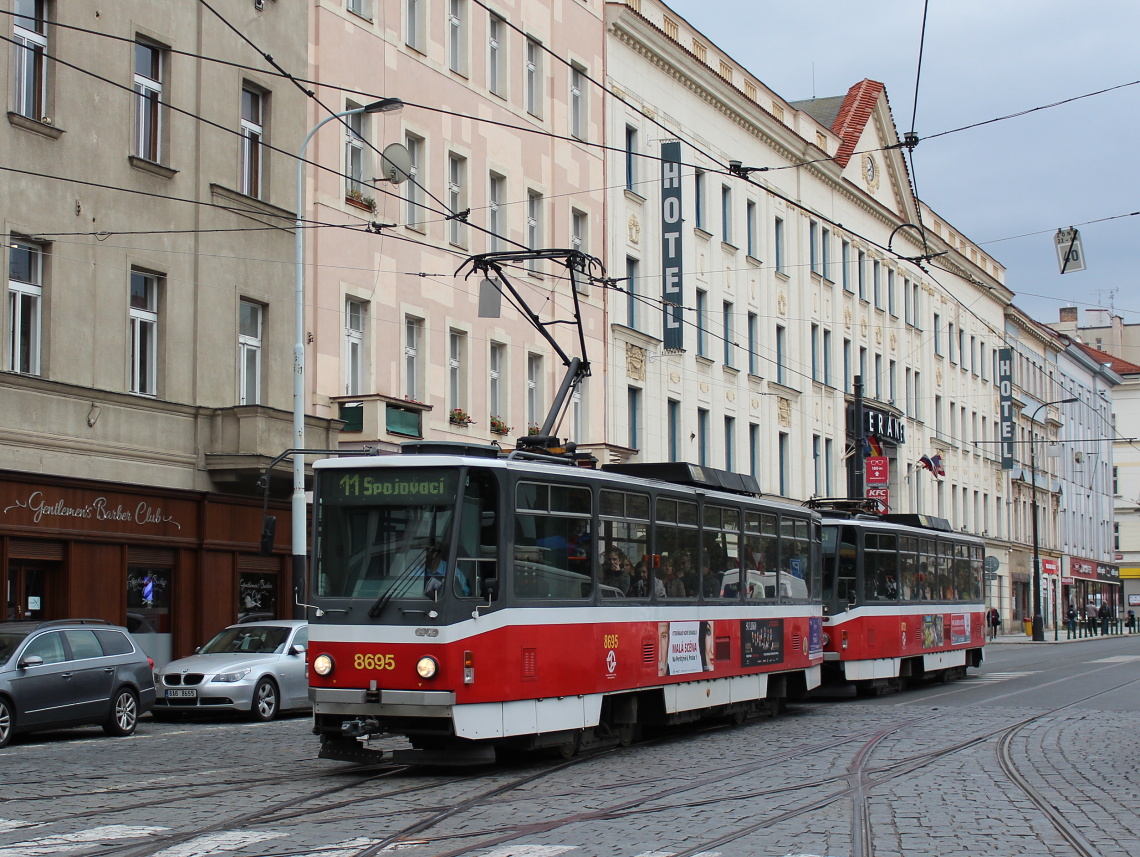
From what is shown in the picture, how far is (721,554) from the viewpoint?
18547mm

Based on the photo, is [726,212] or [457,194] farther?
[726,212]

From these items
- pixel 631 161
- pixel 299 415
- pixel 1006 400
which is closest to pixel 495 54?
pixel 631 161

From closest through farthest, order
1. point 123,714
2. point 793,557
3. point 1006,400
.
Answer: point 123,714 → point 793,557 → point 1006,400

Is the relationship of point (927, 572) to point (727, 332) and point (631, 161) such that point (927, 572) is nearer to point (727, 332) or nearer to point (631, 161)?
point (631, 161)

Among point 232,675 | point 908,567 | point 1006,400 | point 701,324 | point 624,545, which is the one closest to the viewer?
point 624,545

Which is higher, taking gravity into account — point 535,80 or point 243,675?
point 535,80

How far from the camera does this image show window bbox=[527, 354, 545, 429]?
35.3m

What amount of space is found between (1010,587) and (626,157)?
42.2 meters

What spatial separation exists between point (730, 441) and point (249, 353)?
20.5 metres

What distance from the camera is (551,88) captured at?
36.6 m

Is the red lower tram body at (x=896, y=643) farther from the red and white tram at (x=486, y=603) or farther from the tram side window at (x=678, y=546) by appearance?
the red and white tram at (x=486, y=603)

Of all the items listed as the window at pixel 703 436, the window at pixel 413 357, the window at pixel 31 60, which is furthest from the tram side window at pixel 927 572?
the window at pixel 31 60

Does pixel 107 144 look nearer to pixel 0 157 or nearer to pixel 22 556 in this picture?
pixel 0 157

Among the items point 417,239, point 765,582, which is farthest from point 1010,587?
point 765,582
